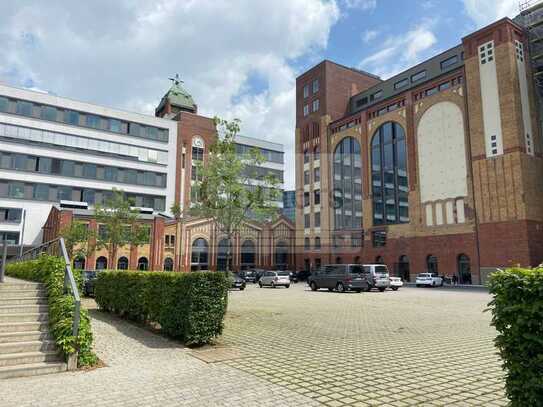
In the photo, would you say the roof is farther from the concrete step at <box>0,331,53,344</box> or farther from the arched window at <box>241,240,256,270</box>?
the concrete step at <box>0,331,53,344</box>

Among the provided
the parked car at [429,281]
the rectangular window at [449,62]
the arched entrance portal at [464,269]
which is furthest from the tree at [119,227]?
the rectangular window at [449,62]

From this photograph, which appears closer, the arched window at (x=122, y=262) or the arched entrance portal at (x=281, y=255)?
the arched window at (x=122, y=262)

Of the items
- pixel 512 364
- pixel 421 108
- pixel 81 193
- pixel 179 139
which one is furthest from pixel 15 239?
pixel 512 364

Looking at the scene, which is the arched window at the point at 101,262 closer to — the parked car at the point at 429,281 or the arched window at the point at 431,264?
the parked car at the point at 429,281

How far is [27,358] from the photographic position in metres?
6.81

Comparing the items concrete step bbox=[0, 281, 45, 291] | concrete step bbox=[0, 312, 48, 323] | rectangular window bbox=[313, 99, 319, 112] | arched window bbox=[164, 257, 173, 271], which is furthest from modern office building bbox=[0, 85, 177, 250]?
concrete step bbox=[0, 312, 48, 323]

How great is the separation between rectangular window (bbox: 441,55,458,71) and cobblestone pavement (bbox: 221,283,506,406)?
43830 millimetres

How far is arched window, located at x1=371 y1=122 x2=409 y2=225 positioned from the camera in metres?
49.4

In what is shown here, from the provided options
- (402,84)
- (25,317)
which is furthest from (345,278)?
(402,84)

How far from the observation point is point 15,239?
5278 cm

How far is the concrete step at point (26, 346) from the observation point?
6963 millimetres

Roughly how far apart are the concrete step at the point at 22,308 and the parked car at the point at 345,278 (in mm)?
22628

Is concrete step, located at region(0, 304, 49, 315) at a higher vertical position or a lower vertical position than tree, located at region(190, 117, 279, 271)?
lower

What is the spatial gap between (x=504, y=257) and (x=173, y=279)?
36.5 m
